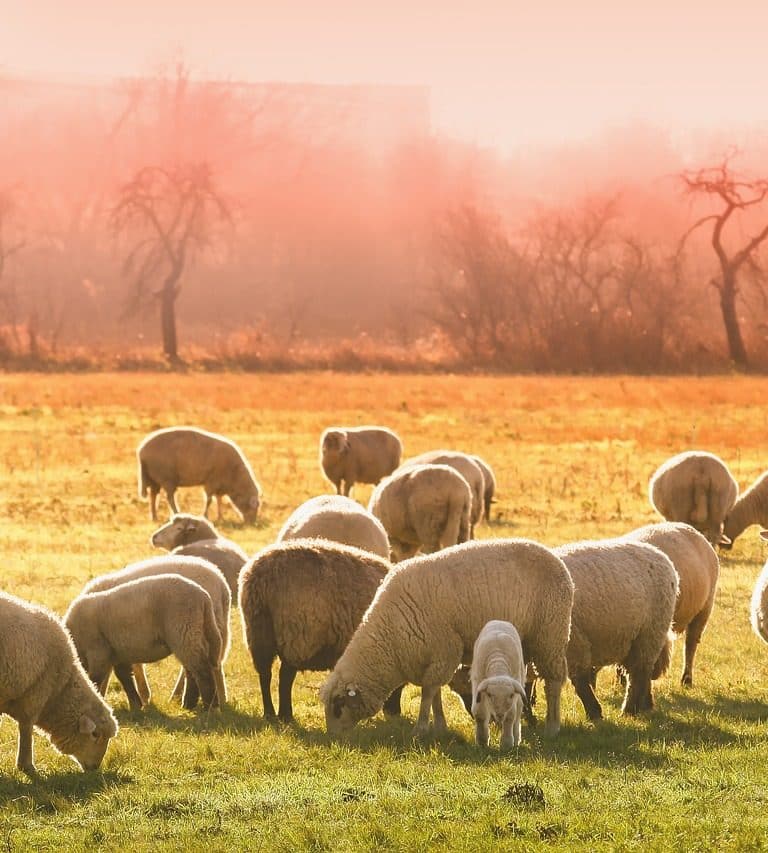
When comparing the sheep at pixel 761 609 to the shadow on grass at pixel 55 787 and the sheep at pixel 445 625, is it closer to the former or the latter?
the sheep at pixel 445 625

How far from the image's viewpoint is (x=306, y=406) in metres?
40.2

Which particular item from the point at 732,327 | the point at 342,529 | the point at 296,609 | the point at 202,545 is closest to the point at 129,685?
the point at 296,609

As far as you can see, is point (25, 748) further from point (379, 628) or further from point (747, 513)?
point (747, 513)

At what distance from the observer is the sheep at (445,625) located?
985 cm

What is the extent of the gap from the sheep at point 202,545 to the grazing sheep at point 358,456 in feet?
29.2

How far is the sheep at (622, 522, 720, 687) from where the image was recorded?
39.7 ft

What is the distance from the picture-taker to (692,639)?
12516 mm

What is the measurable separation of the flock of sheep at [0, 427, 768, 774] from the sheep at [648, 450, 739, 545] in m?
6.34

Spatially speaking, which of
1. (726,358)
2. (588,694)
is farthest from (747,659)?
(726,358)

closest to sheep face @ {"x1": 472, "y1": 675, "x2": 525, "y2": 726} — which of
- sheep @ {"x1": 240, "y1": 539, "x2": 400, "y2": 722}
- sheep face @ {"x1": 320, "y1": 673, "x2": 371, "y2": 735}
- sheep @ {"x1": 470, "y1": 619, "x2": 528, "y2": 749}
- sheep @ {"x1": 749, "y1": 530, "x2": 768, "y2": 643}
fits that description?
sheep @ {"x1": 470, "y1": 619, "x2": 528, "y2": 749}

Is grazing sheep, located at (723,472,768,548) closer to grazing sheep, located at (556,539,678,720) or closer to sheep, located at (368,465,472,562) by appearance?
sheep, located at (368,465,472,562)

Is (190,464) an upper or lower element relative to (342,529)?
lower

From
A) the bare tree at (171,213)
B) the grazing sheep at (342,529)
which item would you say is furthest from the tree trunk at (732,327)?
the grazing sheep at (342,529)

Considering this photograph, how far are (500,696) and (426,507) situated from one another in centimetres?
785
